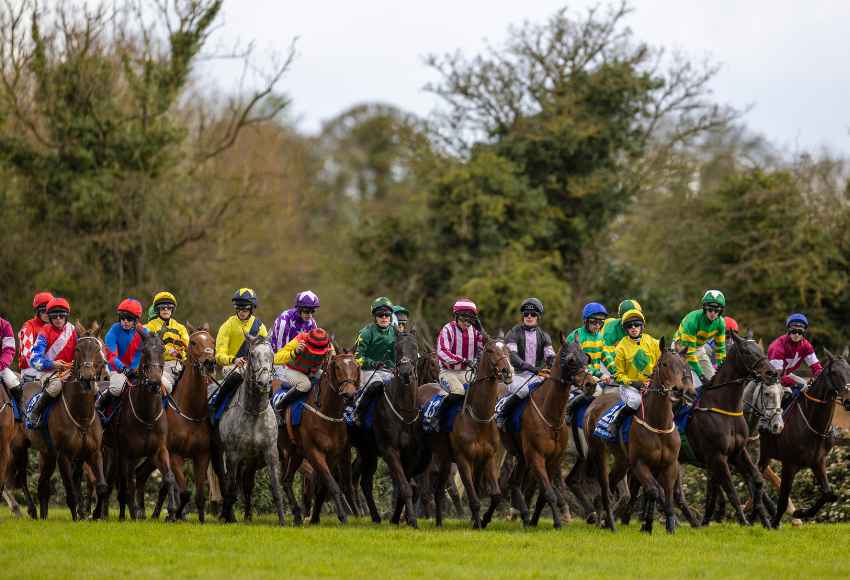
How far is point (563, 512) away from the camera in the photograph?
16.5 m

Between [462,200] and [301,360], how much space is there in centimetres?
1788

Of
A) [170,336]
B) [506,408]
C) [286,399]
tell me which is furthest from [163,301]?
[506,408]

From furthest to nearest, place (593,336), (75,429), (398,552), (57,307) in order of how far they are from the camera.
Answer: (593,336), (57,307), (75,429), (398,552)

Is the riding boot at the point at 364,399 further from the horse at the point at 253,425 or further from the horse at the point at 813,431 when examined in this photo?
the horse at the point at 813,431

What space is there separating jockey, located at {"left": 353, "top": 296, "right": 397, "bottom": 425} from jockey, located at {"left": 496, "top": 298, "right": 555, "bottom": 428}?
148 centimetres

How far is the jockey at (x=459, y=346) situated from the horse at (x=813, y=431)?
395 cm

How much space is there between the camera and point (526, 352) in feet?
52.3

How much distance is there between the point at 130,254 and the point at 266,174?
18.0 feet

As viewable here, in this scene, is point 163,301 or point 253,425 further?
point 163,301

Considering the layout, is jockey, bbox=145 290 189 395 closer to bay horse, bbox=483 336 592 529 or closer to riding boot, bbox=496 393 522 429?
riding boot, bbox=496 393 522 429

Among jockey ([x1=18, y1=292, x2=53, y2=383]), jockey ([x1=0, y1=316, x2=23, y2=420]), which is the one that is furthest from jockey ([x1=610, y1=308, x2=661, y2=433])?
jockey ([x1=0, y1=316, x2=23, y2=420])

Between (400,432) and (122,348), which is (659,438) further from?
(122,348)

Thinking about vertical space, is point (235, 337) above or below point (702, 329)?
below

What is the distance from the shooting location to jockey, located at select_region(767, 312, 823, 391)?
1619 cm
